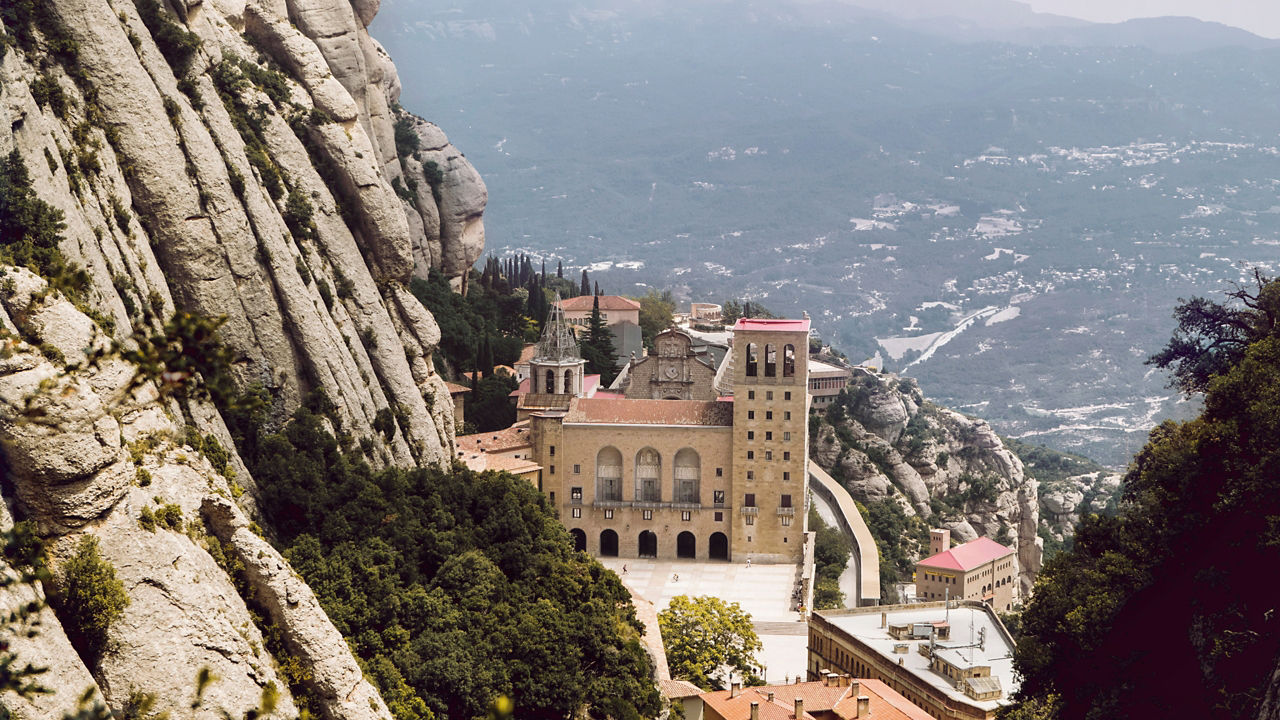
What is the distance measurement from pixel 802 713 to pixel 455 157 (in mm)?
49306

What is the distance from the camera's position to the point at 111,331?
29688 mm

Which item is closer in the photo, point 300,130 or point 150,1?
point 150,1

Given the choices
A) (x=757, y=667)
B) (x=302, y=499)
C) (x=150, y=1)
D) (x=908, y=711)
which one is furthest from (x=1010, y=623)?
(x=150, y=1)

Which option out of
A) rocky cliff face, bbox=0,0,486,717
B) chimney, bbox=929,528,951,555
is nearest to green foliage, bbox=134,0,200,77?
rocky cliff face, bbox=0,0,486,717

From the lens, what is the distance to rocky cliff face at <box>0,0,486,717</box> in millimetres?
24953

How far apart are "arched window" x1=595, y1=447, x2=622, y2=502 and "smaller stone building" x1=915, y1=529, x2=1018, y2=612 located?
15.8 metres

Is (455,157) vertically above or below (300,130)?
above

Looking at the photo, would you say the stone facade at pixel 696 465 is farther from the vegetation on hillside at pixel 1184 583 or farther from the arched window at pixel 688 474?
the vegetation on hillside at pixel 1184 583

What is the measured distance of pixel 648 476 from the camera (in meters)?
70.4

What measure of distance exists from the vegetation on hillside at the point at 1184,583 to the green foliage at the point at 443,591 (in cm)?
1062

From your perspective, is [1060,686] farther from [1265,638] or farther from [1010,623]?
[1010,623]

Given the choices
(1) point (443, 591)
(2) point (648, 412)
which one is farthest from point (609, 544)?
(1) point (443, 591)

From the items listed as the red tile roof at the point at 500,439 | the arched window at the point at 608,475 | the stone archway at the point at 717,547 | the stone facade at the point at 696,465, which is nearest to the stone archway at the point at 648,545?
the stone facade at the point at 696,465

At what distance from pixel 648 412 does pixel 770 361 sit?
567cm
